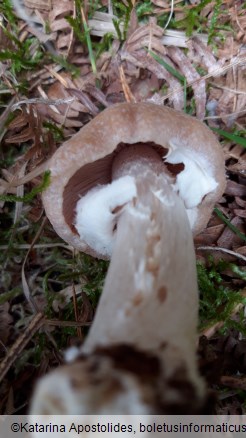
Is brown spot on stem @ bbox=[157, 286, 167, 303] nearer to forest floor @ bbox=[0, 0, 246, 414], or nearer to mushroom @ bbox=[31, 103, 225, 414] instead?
mushroom @ bbox=[31, 103, 225, 414]

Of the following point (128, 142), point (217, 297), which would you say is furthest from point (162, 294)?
point (217, 297)

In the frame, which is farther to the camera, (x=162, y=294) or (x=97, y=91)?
(x=97, y=91)

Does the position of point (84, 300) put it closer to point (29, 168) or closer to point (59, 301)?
point (59, 301)

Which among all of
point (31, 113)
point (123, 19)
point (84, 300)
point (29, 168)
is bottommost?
point (84, 300)

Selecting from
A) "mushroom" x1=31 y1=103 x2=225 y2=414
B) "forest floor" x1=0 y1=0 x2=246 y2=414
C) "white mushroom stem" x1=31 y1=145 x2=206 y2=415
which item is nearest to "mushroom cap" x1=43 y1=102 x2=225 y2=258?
"mushroom" x1=31 y1=103 x2=225 y2=414

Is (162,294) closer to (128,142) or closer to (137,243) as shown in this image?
(137,243)

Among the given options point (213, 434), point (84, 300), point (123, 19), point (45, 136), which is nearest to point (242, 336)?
point (213, 434)

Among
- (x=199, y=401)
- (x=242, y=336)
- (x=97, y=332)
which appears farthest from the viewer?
(x=242, y=336)
